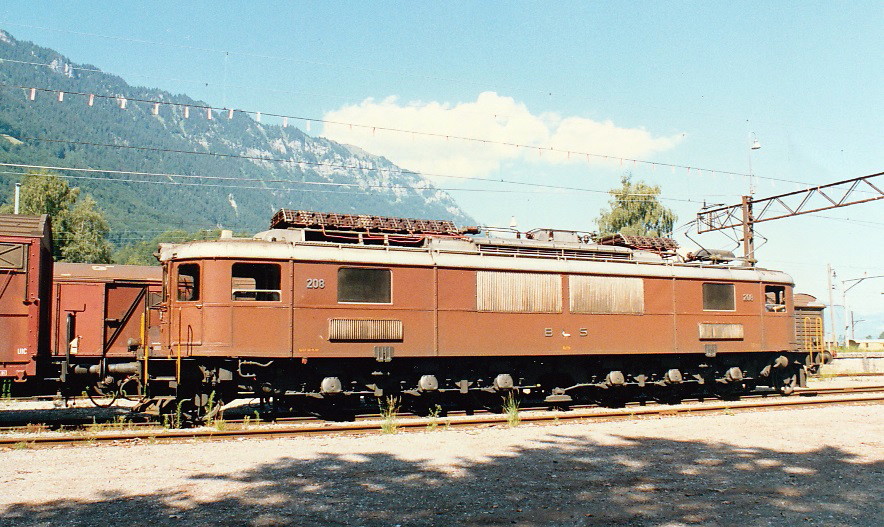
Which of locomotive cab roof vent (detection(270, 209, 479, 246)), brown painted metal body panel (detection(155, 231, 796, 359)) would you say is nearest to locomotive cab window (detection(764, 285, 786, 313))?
brown painted metal body panel (detection(155, 231, 796, 359))

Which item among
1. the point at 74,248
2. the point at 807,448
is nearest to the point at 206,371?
the point at 807,448

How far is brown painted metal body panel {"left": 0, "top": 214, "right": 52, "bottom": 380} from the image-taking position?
42.0 ft

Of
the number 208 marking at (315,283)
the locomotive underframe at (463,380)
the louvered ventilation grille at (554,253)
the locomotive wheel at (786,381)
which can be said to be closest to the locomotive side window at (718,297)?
the locomotive underframe at (463,380)

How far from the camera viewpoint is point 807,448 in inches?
432

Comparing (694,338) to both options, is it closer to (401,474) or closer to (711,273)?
(711,273)

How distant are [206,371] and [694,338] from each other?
1219 cm

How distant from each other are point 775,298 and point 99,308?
18756 mm

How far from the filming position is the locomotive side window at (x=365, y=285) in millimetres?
14031

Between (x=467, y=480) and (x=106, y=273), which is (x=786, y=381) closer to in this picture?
(x=467, y=480)

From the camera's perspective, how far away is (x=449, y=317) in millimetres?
14891

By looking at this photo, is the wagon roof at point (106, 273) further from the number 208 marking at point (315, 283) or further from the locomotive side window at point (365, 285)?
the locomotive side window at point (365, 285)

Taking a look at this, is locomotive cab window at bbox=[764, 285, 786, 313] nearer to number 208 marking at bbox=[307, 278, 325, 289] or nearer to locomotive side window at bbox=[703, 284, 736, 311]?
locomotive side window at bbox=[703, 284, 736, 311]

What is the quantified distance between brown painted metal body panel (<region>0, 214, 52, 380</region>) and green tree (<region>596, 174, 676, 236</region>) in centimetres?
4442

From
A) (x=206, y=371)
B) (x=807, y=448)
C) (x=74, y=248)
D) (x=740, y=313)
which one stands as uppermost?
(x=74, y=248)
